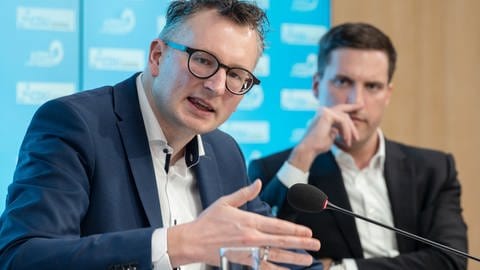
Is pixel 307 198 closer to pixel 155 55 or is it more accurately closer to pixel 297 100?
pixel 155 55

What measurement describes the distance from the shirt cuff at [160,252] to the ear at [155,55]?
67cm

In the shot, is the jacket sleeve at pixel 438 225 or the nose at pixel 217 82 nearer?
the nose at pixel 217 82

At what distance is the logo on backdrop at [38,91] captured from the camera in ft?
10.6

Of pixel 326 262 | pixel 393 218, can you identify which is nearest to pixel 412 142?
pixel 393 218

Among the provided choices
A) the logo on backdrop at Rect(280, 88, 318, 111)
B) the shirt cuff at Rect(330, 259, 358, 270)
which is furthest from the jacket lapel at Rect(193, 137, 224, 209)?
the logo on backdrop at Rect(280, 88, 318, 111)

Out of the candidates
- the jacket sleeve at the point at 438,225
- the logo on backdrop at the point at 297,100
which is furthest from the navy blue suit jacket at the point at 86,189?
the logo on backdrop at the point at 297,100

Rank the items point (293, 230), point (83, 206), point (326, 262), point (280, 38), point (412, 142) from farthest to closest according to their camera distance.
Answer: point (412, 142), point (280, 38), point (326, 262), point (83, 206), point (293, 230)

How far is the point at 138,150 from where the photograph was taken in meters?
2.18

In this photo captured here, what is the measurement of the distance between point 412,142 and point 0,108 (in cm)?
249

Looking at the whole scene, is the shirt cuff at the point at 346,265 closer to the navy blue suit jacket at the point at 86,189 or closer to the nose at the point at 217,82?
the navy blue suit jacket at the point at 86,189

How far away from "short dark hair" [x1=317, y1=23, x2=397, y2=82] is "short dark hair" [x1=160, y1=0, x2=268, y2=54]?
111 cm

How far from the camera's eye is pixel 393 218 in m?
3.20

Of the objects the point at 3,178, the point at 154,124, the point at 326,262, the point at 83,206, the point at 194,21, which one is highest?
the point at 194,21

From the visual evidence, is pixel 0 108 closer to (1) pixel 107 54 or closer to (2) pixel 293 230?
(1) pixel 107 54
